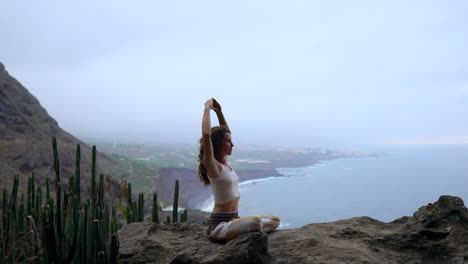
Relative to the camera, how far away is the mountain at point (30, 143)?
372 inches

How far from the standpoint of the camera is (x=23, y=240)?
3635mm

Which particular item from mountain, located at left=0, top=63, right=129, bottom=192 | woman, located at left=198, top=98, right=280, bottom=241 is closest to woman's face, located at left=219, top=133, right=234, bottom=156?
woman, located at left=198, top=98, right=280, bottom=241

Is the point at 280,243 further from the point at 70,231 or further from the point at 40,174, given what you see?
the point at 40,174

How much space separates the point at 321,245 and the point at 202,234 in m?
1.08

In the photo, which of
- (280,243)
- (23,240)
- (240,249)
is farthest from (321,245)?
(23,240)

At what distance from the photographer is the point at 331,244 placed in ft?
9.36

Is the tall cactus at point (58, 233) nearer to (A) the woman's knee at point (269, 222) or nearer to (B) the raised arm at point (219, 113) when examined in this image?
(B) the raised arm at point (219, 113)

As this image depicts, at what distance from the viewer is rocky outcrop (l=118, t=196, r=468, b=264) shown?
2.66 metres

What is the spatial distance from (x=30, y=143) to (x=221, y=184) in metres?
9.15

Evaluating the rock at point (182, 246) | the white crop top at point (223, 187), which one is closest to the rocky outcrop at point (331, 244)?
the rock at point (182, 246)

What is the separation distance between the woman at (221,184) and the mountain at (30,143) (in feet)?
21.6

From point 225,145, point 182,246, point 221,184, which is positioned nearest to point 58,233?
point 182,246

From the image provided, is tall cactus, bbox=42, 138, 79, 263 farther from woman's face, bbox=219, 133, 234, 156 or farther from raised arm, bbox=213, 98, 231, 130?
raised arm, bbox=213, 98, 231, 130

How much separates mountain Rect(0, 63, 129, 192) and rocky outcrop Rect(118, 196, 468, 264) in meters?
6.27
